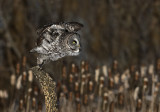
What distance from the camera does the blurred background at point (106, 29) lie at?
4.20m

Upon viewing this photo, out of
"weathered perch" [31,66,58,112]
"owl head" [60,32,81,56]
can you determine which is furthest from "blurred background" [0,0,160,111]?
"owl head" [60,32,81,56]

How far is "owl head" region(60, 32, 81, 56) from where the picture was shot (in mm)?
1387

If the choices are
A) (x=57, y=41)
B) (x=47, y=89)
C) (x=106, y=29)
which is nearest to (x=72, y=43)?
(x=57, y=41)

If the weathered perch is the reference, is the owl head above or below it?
above

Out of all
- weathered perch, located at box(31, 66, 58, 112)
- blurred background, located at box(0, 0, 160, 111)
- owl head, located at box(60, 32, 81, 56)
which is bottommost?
weathered perch, located at box(31, 66, 58, 112)

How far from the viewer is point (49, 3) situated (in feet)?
13.2

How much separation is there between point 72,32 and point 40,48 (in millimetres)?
175

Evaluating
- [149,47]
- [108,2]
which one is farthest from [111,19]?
[149,47]

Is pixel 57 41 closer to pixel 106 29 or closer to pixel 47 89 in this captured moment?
pixel 47 89

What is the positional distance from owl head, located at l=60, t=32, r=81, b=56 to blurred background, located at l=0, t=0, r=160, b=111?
2.81 meters

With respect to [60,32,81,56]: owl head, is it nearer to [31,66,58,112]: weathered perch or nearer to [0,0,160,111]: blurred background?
[31,66,58,112]: weathered perch

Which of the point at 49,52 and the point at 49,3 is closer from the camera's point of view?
the point at 49,52

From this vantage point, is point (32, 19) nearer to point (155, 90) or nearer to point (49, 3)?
point (49, 3)

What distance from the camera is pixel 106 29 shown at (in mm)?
4922
